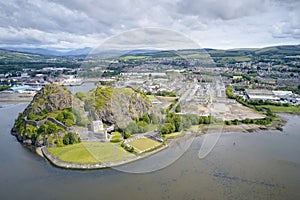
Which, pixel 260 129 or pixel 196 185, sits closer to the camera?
pixel 196 185

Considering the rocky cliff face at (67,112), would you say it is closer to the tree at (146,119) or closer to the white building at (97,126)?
the tree at (146,119)

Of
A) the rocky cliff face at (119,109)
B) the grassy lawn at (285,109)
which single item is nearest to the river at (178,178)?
the rocky cliff face at (119,109)

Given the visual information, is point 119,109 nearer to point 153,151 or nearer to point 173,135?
point 153,151

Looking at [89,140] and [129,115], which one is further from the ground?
[129,115]

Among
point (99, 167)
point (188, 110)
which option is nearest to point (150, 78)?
point (188, 110)

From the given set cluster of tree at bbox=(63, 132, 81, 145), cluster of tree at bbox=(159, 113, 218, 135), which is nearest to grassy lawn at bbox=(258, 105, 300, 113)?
cluster of tree at bbox=(159, 113, 218, 135)

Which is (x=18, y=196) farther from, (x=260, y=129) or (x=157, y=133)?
(x=260, y=129)

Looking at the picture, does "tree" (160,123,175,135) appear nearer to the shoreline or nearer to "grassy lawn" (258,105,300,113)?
the shoreline
